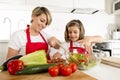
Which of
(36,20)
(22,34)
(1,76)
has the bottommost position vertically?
(1,76)

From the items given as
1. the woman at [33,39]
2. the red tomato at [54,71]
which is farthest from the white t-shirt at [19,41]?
the red tomato at [54,71]

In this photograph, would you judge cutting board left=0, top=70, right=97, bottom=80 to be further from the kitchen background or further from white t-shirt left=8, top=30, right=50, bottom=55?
the kitchen background

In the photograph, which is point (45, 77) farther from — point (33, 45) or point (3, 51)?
point (3, 51)

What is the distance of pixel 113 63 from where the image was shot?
1166 mm

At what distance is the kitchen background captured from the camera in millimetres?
2762

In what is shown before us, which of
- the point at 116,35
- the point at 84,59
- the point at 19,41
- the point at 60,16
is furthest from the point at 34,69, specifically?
the point at 116,35

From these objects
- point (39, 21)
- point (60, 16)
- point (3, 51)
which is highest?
point (60, 16)

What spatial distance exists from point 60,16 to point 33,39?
171 centimetres

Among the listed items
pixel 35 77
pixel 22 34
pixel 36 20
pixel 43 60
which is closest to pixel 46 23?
pixel 36 20

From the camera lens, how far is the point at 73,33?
1602 millimetres

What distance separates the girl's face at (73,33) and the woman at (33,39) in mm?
212

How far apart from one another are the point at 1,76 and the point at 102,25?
275 cm

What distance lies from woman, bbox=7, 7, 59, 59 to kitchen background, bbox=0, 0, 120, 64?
1.20 metres

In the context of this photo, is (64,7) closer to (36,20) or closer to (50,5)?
(50,5)
